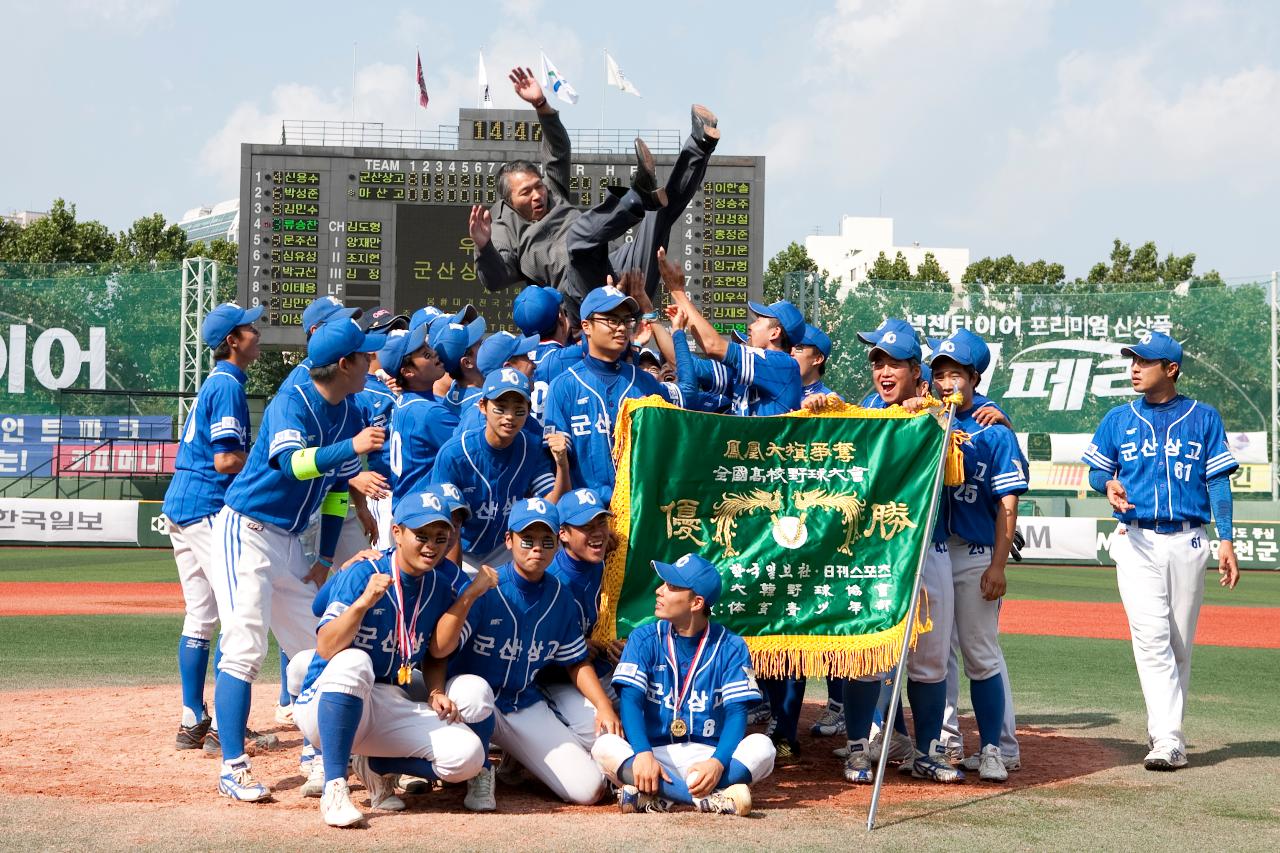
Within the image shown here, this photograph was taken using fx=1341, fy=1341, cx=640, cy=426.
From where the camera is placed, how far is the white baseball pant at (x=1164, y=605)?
6.86m

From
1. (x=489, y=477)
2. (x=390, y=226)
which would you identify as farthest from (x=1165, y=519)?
(x=390, y=226)

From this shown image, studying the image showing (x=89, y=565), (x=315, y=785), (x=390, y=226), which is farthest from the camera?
(x=390, y=226)

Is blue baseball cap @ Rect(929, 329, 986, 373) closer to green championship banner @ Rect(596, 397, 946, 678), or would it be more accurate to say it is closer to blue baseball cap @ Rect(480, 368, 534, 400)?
green championship banner @ Rect(596, 397, 946, 678)

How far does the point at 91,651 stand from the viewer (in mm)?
10898

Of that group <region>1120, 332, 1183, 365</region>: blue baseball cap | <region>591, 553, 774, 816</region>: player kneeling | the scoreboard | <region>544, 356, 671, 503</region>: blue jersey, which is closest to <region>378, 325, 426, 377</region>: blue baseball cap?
<region>544, 356, 671, 503</region>: blue jersey

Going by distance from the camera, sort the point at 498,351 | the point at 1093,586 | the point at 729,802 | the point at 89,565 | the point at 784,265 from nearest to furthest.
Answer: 1. the point at 729,802
2. the point at 498,351
3. the point at 89,565
4. the point at 1093,586
5. the point at 784,265

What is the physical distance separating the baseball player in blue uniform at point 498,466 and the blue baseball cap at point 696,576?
738 millimetres

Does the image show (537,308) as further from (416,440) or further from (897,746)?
(897,746)

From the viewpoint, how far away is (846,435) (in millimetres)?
6340

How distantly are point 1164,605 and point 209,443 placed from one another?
4982 millimetres

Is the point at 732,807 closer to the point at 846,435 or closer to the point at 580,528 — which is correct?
the point at 580,528

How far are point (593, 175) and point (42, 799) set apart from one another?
54.9ft

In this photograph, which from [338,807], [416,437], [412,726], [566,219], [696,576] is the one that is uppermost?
[566,219]

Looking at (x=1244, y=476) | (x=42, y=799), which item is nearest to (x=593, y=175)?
(x=42, y=799)
